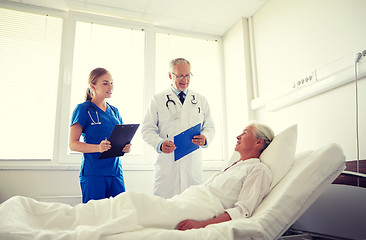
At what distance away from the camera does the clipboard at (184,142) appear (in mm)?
1892

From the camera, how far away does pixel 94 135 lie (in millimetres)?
1990

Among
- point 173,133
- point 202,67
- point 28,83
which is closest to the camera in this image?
point 173,133

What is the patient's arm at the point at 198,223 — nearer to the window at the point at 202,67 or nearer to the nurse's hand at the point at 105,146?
the nurse's hand at the point at 105,146

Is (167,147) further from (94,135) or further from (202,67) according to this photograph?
(202,67)

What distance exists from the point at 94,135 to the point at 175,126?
0.63 metres

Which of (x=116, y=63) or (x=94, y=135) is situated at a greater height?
(x=116, y=63)

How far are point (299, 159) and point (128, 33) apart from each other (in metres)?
2.55

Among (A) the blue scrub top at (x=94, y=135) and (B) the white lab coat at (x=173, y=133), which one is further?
(B) the white lab coat at (x=173, y=133)

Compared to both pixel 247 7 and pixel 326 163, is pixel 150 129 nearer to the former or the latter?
pixel 326 163

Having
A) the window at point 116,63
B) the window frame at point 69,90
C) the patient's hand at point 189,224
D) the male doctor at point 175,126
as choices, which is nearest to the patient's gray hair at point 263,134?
the male doctor at point 175,126

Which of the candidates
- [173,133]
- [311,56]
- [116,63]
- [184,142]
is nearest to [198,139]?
[184,142]

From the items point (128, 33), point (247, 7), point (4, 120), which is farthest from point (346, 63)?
point (4, 120)

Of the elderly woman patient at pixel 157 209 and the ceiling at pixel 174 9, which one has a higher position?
the ceiling at pixel 174 9

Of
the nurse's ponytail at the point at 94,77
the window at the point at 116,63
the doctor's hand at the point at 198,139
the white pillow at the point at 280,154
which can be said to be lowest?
the white pillow at the point at 280,154
